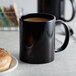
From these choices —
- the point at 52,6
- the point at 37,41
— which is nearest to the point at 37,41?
the point at 37,41

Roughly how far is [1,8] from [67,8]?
410mm

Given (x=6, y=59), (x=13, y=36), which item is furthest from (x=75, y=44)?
(x=6, y=59)

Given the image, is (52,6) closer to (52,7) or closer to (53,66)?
(52,7)

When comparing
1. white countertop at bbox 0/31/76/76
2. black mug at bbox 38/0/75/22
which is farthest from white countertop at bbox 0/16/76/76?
black mug at bbox 38/0/75/22

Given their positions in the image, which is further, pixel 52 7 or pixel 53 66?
pixel 52 7

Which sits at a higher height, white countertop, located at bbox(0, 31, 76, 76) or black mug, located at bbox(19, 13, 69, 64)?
black mug, located at bbox(19, 13, 69, 64)

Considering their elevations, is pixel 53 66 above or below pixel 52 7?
below

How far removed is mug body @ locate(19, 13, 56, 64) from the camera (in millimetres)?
938

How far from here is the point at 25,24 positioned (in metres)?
0.94

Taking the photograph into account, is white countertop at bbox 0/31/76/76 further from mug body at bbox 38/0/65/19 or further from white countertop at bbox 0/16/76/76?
mug body at bbox 38/0/65/19

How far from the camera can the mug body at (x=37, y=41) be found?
3.08 ft

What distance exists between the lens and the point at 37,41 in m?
0.95

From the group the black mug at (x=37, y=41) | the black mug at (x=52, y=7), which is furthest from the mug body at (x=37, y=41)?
the black mug at (x=52, y=7)

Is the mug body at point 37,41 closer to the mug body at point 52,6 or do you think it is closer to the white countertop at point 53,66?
the white countertop at point 53,66
